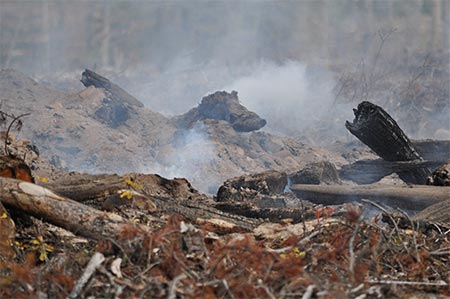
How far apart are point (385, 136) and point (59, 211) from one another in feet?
19.6

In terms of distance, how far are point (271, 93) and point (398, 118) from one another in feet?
34.3

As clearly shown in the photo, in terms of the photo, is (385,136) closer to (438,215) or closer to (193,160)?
(438,215)

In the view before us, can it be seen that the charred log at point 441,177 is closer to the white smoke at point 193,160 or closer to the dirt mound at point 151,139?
the dirt mound at point 151,139

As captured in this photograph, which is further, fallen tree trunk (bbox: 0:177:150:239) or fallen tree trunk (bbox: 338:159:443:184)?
fallen tree trunk (bbox: 338:159:443:184)

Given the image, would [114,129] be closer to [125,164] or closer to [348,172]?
[125,164]

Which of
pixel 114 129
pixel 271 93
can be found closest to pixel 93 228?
pixel 114 129

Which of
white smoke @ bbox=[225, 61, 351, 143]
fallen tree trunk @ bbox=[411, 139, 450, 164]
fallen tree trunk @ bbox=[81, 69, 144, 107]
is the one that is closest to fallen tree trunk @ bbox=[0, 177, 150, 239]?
fallen tree trunk @ bbox=[411, 139, 450, 164]

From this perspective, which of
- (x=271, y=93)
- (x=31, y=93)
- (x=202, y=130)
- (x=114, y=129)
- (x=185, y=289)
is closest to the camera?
(x=185, y=289)

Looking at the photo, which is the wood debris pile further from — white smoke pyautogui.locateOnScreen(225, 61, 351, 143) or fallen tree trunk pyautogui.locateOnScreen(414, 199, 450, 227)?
white smoke pyautogui.locateOnScreen(225, 61, 351, 143)

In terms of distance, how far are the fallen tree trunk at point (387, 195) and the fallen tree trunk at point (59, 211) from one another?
412 cm

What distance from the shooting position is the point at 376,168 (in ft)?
30.5

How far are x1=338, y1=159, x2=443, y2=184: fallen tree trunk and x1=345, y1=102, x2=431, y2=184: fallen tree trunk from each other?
0.11 meters

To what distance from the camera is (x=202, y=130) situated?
22531 millimetres

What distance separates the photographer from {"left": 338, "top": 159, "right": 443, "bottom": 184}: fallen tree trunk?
28.4 ft
